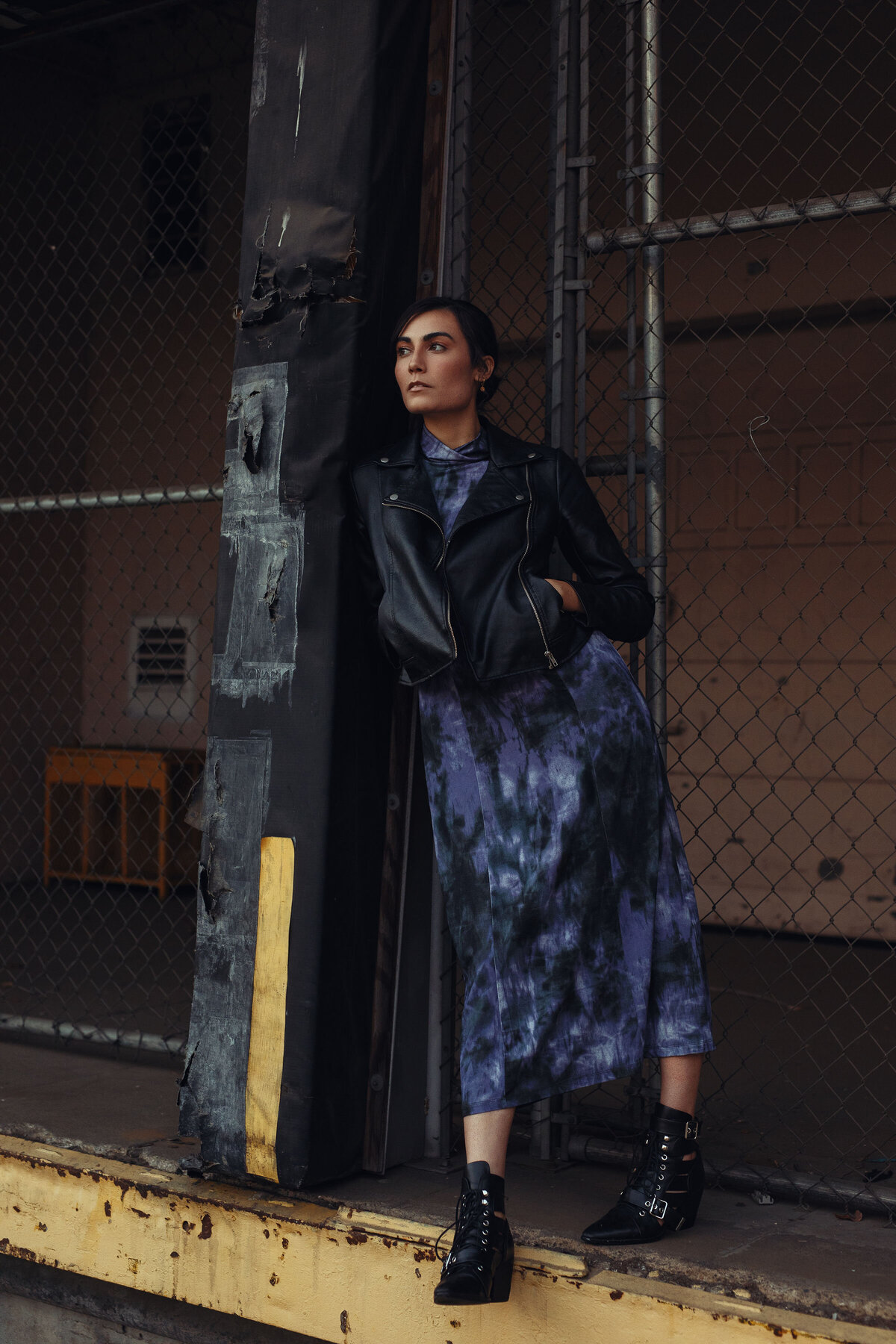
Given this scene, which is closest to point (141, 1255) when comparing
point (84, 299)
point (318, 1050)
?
point (318, 1050)

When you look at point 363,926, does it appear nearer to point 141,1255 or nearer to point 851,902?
point 141,1255

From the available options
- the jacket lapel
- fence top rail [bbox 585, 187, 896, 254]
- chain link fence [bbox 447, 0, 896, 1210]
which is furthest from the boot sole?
chain link fence [bbox 447, 0, 896, 1210]

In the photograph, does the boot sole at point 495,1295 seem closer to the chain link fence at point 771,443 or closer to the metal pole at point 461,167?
the metal pole at point 461,167

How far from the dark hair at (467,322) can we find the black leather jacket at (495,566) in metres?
0.17

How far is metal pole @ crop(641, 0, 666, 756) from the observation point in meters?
2.86

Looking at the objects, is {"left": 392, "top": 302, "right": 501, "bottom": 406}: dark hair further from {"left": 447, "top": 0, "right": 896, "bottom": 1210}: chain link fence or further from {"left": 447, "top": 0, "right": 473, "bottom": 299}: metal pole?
{"left": 447, "top": 0, "right": 896, "bottom": 1210}: chain link fence

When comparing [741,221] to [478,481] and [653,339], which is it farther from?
[478,481]

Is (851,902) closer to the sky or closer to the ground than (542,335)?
closer to the ground

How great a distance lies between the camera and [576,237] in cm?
296

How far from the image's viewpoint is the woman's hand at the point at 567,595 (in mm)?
2449

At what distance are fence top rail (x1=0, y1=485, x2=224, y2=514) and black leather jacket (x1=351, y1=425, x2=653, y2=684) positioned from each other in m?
0.76

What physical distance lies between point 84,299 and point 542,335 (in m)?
3.61

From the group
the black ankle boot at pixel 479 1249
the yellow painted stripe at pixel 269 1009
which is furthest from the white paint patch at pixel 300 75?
the black ankle boot at pixel 479 1249

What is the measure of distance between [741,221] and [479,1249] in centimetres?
211
